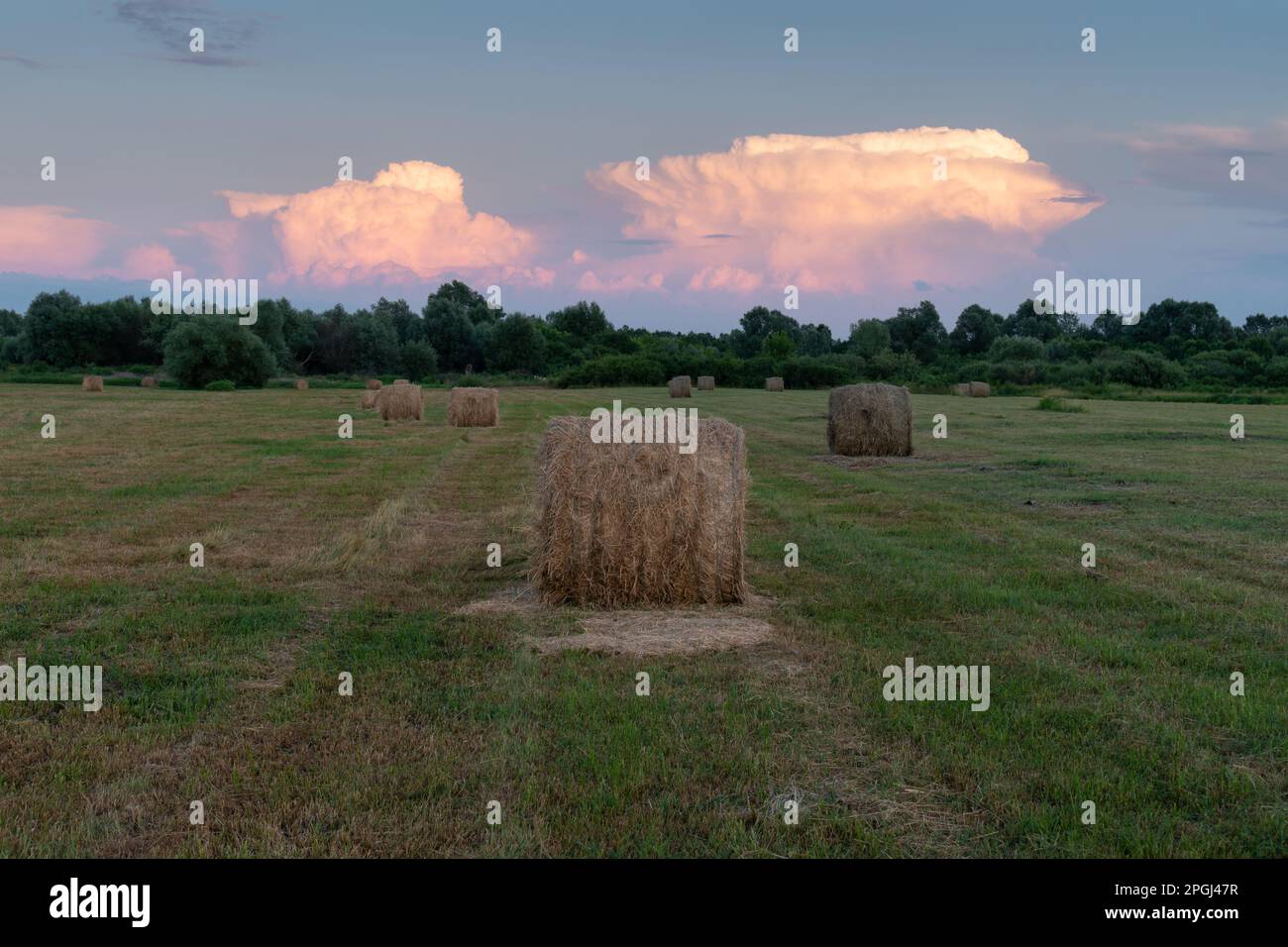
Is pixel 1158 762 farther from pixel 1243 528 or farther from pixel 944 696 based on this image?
pixel 1243 528

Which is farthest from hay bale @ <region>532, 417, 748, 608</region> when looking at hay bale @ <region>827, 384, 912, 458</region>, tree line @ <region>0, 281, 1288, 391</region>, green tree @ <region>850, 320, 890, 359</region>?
green tree @ <region>850, 320, 890, 359</region>

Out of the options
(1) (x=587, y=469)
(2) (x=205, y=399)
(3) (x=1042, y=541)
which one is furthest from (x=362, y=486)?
(2) (x=205, y=399)

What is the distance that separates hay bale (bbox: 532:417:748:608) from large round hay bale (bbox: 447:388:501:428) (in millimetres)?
23806

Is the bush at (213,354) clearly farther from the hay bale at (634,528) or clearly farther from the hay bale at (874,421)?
the hay bale at (634,528)

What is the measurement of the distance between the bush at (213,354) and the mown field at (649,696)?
56768 mm

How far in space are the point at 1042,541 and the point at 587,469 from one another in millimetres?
5766

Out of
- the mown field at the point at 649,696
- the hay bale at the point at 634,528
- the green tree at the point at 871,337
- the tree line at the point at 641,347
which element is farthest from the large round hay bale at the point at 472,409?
the green tree at the point at 871,337

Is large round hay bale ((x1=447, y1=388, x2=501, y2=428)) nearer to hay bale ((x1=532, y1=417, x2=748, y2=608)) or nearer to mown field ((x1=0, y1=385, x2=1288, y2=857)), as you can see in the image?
mown field ((x1=0, y1=385, x2=1288, y2=857))

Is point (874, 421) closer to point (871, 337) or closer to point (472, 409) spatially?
point (472, 409)

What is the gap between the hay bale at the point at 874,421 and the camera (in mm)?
23188

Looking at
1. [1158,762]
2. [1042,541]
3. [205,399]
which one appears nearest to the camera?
[1158,762]

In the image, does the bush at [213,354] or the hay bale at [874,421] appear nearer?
the hay bale at [874,421]

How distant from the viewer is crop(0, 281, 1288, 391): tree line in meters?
67.9

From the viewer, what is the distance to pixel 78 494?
16422 millimetres
